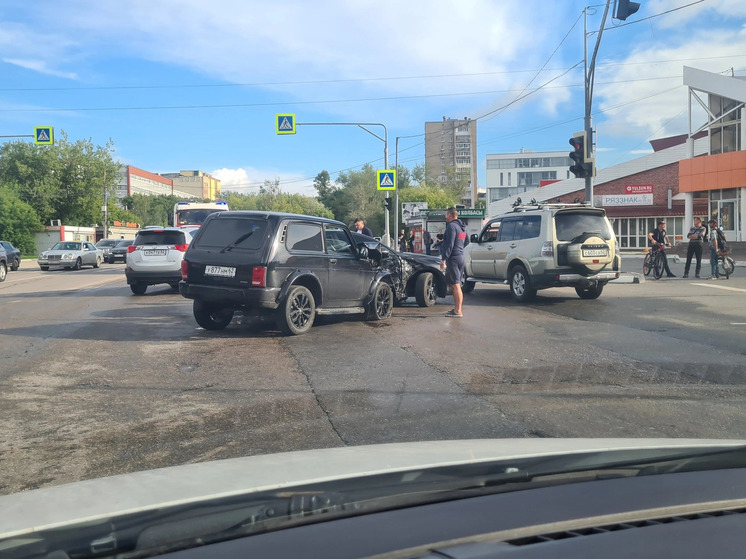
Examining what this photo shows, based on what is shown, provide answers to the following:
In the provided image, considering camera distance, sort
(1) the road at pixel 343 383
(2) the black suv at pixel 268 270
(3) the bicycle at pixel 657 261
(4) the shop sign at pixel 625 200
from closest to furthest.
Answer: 1. (1) the road at pixel 343 383
2. (2) the black suv at pixel 268 270
3. (3) the bicycle at pixel 657 261
4. (4) the shop sign at pixel 625 200

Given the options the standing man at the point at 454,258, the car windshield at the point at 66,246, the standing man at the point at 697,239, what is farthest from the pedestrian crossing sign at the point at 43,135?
the standing man at the point at 697,239

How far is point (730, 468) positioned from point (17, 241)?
67.7 meters

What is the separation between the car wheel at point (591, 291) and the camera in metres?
14.7

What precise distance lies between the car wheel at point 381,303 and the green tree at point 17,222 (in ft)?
189

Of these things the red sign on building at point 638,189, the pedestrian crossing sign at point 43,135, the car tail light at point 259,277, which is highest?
the pedestrian crossing sign at point 43,135

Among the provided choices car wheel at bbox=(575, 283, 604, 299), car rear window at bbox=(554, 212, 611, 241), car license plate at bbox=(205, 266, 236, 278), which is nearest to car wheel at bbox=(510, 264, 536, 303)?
car rear window at bbox=(554, 212, 611, 241)

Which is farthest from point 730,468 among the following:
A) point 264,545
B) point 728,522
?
point 264,545

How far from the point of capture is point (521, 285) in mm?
14414

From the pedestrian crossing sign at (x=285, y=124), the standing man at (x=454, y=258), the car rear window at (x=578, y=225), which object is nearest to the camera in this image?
the standing man at (x=454, y=258)

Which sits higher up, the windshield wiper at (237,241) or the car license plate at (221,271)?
the windshield wiper at (237,241)

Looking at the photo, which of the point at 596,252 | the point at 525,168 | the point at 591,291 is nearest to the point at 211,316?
the point at 596,252

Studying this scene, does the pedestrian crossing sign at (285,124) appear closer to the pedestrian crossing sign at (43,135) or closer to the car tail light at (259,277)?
the pedestrian crossing sign at (43,135)

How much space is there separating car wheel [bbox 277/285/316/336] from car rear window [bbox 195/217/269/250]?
0.87 metres

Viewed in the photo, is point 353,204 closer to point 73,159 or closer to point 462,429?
point 73,159
